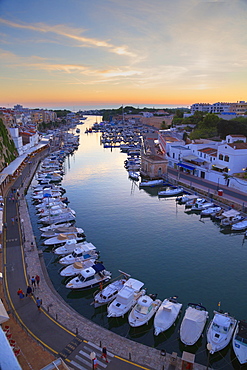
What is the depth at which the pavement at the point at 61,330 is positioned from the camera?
12820 mm

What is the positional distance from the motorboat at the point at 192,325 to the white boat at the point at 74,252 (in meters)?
10.1

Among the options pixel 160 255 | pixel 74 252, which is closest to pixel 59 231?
pixel 74 252

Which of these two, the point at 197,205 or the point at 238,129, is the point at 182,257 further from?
the point at 238,129

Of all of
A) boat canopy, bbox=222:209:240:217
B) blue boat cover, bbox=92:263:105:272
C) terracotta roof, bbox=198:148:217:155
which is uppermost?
terracotta roof, bbox=198:148:217:155

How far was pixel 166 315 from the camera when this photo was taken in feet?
54.1

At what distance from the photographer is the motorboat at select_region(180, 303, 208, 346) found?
14852 millimetres

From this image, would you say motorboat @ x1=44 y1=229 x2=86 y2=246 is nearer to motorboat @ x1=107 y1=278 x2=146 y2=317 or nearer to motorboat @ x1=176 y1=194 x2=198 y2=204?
motorboat @ x1=107 y1=278 x2=146 y2=317

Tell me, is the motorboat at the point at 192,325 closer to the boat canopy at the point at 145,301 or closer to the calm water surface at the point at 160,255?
the calm water surface at the point at 160,255

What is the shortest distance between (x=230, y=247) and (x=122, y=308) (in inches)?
613

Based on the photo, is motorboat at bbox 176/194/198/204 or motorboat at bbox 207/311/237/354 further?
motorboat at bbox 176/194/198/204

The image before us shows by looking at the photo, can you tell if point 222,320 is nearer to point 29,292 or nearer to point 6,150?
point 29,292

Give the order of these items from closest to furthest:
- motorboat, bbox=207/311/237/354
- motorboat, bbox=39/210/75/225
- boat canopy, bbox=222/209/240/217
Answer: motorboat, bbox=207/311/237/354 → motorboat, bbox=39/210/75/225 → boat canopy, bbox=222/209/240/217

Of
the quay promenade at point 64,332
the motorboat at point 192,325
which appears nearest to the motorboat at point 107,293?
the quay promenade at point 64,332

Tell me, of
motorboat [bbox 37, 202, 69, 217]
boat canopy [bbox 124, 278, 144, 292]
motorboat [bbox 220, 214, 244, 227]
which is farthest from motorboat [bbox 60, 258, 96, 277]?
motorboat [bbox 220, 214, 244, 227]
